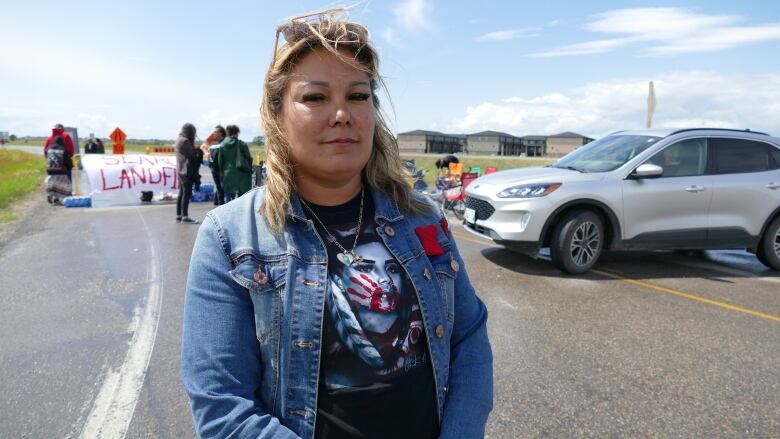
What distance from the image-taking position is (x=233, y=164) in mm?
9289

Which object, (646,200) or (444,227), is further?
(646,200)

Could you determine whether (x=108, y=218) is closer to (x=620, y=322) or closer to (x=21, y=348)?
(x=21, y=348)

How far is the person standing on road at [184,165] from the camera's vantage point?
30.7 ft

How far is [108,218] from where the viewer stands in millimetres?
10031

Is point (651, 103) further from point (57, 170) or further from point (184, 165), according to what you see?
point (57, 170)

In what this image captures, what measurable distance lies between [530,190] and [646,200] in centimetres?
146

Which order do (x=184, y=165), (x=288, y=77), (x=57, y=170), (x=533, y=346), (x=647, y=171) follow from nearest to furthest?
(x=288, y=77), (x=533, y=346), (x=647, y=171), (x=184, y=165), (x=57, y=170)

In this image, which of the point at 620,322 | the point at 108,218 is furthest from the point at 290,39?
the point at 108,218

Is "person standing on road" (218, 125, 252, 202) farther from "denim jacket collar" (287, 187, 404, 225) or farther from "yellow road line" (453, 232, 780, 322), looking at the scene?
"denim jacket collar" (287, 187, 404, 225)

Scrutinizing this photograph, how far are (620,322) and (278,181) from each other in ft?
13.2

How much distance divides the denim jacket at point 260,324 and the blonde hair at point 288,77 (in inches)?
1.9

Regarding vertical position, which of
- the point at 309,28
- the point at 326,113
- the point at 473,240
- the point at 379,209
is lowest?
the point at 473,240

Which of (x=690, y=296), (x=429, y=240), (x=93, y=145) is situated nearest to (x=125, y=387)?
(x=429, y=240)

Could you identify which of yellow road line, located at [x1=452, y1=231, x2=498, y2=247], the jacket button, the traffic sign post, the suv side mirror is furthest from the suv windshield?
the traffic sign post
